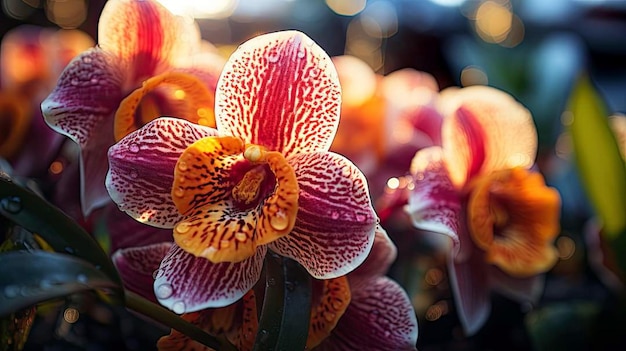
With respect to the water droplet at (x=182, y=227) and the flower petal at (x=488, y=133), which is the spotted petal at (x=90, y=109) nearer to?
the water droplet at (x=182, y=227)

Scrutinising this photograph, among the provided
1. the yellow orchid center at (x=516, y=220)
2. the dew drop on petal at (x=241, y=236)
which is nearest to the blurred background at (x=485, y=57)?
the yellow orchid center at (x=516, y=220)

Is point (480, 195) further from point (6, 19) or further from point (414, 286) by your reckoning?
point (6, 19)

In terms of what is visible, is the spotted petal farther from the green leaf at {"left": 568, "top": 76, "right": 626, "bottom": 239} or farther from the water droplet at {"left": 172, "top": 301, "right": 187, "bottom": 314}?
the green leaf at {"left": 568, "top": 76, "right": 626, "bottom": 239}

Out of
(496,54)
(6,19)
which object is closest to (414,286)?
(496,54)

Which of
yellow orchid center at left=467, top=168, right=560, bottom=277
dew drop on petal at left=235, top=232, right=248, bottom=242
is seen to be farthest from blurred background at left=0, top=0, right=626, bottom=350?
dew drop on petal at left=235, top=232, right=248, bottom=242

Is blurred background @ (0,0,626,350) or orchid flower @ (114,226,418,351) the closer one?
orchid flower @ (114,226,418,351)
